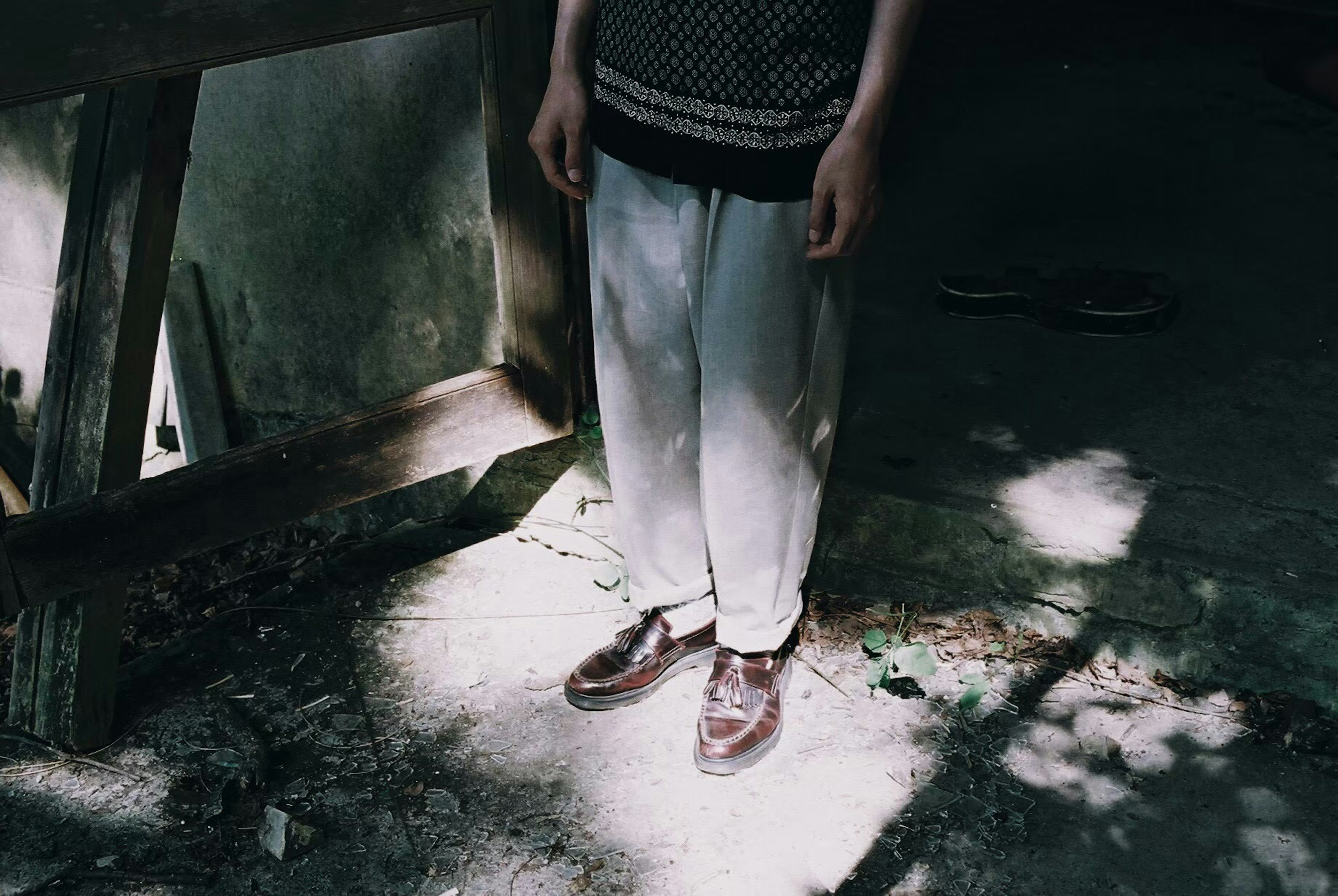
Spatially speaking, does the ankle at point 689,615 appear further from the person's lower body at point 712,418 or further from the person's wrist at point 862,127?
the person's wrist at point 862,127

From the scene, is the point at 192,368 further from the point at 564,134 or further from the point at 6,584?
the point at 564,134

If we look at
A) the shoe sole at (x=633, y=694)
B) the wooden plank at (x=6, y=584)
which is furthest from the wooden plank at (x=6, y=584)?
the shoe sole at (x=633, y=694)

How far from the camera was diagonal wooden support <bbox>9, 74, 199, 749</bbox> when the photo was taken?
233 cm

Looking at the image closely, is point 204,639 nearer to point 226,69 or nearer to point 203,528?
point 203,528

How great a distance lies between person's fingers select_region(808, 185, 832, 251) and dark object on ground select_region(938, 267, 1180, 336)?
1643 millimetres

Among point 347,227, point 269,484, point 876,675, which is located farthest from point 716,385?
point 347,227

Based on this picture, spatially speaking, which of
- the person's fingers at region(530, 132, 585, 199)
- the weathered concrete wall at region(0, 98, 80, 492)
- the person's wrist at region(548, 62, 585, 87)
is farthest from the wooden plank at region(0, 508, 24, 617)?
the weathered concrete wall at region(0, 98, 80, 492)

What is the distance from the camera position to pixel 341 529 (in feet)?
12.7

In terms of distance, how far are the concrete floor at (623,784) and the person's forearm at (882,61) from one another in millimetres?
1177

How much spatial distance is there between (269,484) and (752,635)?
1070mm

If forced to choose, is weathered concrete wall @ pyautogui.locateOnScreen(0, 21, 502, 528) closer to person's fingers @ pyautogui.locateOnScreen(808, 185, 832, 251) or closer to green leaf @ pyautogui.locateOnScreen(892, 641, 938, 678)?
person's fingers @ pyautogui.locateOnScreen(808, 185, 832, 251)

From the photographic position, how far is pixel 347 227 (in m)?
3.26

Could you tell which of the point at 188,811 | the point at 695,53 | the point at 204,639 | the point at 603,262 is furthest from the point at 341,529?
the point at 695,53

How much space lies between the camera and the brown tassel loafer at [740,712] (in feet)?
7.65
